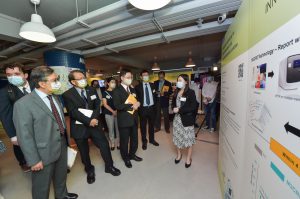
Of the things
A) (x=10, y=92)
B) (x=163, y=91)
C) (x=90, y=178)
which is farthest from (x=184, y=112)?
(x=10, y=92)

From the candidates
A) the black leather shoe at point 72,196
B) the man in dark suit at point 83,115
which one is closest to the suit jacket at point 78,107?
the man in dark suit at point 83,115

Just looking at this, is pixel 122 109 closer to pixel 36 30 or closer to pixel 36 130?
pixel 36 130

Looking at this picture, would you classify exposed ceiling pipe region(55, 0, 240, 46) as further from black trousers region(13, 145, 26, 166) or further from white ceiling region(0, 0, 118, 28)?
black trousers region(13, 145, 26, 166)

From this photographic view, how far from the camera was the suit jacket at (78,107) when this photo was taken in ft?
6.53

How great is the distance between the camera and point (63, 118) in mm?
1725

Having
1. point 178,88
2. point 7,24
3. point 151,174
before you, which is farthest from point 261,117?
point 7,24

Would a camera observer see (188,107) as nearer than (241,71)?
No

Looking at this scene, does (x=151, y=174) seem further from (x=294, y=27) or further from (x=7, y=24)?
(x=7, y=24)

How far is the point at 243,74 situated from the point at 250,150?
64 cm

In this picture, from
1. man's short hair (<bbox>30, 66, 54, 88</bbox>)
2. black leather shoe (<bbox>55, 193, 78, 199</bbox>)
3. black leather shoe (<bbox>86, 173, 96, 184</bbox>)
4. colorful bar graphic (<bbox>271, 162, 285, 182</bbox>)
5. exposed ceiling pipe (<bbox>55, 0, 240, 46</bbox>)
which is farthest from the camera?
black leather shoe (<bbox>86, 173, 96, 184</bbox>)

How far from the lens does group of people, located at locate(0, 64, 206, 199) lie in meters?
1.39

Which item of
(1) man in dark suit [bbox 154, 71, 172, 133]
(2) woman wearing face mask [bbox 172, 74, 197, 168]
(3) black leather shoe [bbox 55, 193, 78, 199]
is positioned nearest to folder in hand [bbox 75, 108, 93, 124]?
(3) black leather shoe [bbox 55, 193, 78, 199]

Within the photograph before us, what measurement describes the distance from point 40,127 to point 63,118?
316 millimetres

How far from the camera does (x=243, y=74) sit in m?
1.29
